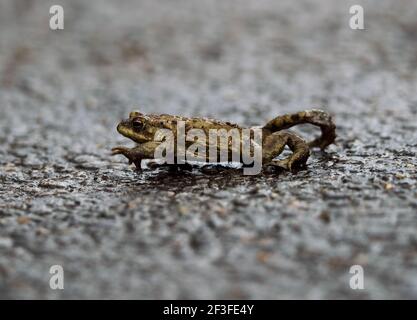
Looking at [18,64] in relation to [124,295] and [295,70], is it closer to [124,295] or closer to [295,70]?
[295,70]

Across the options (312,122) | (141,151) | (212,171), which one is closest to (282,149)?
(312,122)

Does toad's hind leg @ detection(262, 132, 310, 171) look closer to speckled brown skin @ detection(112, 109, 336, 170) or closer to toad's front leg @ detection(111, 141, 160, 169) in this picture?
speckled brown skin @ detection(112, 109, 336, 170)

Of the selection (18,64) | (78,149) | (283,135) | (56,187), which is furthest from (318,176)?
(18,64)

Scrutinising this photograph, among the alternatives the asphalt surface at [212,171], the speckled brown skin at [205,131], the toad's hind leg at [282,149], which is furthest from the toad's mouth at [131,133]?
the toad's hind leg at [282,149]

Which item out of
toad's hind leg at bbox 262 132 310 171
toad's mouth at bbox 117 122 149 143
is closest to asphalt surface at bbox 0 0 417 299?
toad's hind leg at bbox 262 132 310 171

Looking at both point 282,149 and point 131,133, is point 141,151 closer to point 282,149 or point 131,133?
point 131,133

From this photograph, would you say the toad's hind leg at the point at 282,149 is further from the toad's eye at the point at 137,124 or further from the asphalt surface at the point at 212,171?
the toad's eye at the point at 137,124
